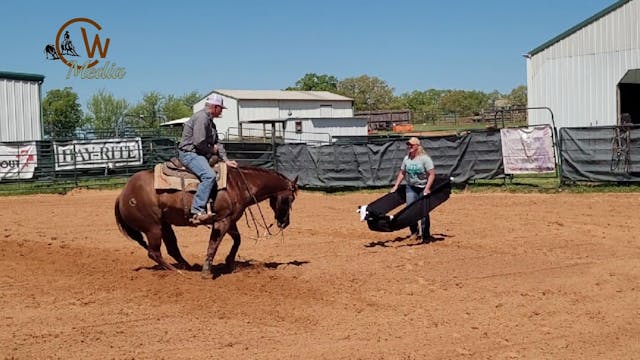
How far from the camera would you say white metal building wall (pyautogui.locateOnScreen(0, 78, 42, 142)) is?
27953 millimetres

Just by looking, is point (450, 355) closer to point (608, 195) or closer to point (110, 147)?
point (608, 195)

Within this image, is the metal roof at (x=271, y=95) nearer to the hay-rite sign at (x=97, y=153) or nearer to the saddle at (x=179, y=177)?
the hay-rite sign at (x=97, y=153)

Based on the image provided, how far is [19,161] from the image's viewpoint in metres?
25.5

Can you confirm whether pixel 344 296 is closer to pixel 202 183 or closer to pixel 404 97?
pixel 202 183

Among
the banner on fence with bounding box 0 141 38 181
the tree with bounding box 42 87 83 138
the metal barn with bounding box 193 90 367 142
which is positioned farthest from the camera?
the tree with bounding box 42 87 83 138

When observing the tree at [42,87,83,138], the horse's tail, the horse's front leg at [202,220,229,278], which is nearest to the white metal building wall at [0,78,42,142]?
the horse's tail

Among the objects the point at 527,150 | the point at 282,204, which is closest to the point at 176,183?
the point at 282,204

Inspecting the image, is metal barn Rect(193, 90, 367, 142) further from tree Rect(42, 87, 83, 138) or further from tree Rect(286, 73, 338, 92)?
tree Rect(286, 73, 338, 92)

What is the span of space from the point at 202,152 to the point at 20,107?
2239 cm

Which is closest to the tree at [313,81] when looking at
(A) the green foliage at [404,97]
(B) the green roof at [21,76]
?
(A) the green foliage at [404,97]

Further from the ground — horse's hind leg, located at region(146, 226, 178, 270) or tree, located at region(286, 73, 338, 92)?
tree, located at region(286, 73, 338, 92)

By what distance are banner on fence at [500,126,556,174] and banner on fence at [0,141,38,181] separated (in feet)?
54.1

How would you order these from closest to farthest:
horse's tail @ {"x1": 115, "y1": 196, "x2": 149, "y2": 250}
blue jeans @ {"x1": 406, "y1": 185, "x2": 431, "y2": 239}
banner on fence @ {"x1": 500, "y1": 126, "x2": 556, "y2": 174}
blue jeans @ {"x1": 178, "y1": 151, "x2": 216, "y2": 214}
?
blue jeans @ {"x1": 178, "y1": 151, "x2": 216, "y2": 214}
horse's tail @ {"x1": 115, "y1": 196, "x2": 149, "y2": 250}
blue jeans @ {"x1": 406, "y1": 185, "x2": 431, "y2": 239}
banner on fence @ {"x1": 500, "y1": 126, "x2": 556, "y2": 174}

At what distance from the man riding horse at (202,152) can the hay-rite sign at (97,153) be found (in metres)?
17.8
